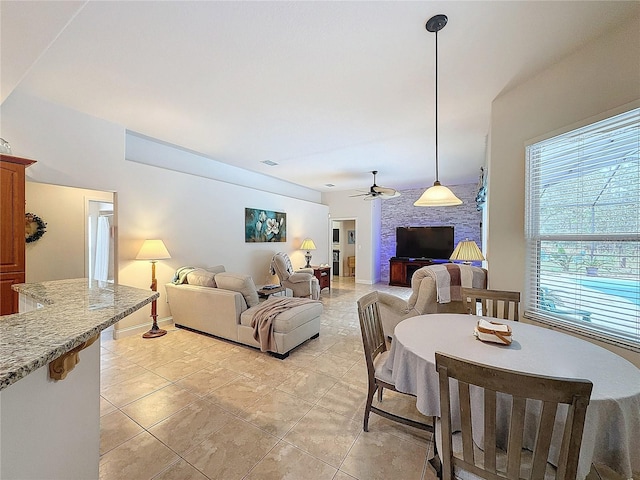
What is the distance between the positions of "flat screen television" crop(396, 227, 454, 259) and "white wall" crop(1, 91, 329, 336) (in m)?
3.98

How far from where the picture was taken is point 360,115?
318cm

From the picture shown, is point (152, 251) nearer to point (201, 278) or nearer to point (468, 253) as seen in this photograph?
point (201, 278)

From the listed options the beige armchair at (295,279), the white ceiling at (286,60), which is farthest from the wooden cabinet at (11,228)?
the beige armchair at (295,279)

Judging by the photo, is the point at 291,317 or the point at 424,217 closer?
the point at 291,317

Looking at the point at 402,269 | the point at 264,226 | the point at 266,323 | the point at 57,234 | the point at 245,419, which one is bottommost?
the point at 245,419

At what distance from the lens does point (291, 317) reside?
3.08 meters

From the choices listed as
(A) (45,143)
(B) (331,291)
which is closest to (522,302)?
(B) (331,291)

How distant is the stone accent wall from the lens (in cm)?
712

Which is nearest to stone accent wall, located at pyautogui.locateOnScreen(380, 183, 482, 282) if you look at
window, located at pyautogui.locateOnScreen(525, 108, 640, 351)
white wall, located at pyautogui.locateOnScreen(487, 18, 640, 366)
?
white wall, located at pyautogui.locateOnScreen(487, 18, 640, 366)

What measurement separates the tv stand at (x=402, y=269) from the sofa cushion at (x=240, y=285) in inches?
205

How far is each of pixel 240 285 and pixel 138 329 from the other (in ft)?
5.80

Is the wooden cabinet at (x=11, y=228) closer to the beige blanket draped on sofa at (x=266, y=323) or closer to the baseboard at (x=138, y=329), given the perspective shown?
the baseboard at (x=138, y=329)

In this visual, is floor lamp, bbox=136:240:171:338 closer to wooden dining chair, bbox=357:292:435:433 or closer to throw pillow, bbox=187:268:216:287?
throw pillow, bbox=187:268:216:287

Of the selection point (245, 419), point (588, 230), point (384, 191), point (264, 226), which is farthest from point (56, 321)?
point (264, 226)
